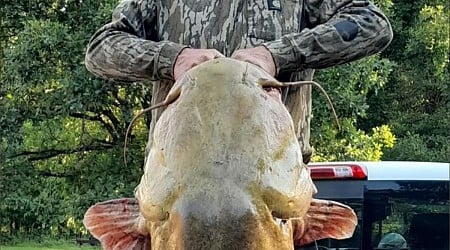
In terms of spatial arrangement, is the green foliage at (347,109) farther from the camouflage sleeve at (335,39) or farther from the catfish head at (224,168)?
the catfish head at (224,168)

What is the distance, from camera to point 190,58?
1554 millimetres

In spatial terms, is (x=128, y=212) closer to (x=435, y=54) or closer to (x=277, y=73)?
(x=277, y=73)

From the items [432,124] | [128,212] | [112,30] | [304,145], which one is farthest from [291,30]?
[432,124]

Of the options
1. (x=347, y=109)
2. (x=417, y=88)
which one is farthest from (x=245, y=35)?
(x=417, y=88)

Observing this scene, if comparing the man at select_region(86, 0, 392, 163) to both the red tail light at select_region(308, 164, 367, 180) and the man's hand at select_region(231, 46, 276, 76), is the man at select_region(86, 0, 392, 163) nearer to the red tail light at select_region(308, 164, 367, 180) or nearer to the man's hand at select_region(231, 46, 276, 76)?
the man's hand at select_region(231, 46, 276, 76)

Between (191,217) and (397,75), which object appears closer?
(191,217)

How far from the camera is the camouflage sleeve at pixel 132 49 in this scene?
1.64 m

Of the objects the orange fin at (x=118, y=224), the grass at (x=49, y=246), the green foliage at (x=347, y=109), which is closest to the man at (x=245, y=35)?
the orange fin at (x=118, y=224)

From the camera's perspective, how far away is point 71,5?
939 cm

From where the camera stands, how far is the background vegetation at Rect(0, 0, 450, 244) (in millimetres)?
8742

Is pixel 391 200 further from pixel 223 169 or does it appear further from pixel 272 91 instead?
pixel 223 169

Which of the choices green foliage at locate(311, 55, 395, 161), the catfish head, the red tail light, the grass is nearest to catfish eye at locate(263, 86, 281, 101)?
the catfish head

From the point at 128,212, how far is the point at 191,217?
348 millimetres

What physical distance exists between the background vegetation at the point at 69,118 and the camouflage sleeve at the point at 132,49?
6.09 meters
